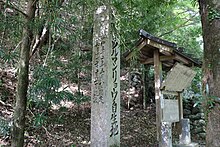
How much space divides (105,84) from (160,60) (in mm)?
1950

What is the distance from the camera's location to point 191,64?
6.18 meters

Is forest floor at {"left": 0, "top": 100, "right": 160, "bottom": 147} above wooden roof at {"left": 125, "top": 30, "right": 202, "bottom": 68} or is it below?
below

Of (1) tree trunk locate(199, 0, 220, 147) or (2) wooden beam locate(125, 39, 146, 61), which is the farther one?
(2) wooden beam locate(125, 39, 146, 61)

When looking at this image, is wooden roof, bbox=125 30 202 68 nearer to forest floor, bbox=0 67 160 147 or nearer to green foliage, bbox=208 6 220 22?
forest floor, bbox=0 67 160 147

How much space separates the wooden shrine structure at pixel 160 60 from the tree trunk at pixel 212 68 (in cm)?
310

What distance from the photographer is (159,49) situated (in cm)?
533

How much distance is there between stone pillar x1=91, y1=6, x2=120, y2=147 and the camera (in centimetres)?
415

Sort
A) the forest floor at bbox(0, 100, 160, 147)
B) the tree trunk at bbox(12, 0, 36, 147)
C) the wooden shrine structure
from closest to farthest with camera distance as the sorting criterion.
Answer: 1. the tree trunk at bbox(12, 0, 36, 147)
2. the wooden shrine structure
3. the forest floor at bbox(0, 100, 160, 147)

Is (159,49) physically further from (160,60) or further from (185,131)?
(185,131)

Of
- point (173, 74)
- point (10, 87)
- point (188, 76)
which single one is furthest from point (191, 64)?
point (10, 87)

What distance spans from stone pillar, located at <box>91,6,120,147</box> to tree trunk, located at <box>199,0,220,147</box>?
2.38 metres

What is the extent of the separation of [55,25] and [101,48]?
121 cm

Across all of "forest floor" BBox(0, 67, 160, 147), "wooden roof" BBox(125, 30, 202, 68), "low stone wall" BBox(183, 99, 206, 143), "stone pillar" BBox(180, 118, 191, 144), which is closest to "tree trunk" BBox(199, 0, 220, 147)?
"forest floor" BBox(0, 67, 160, 147)

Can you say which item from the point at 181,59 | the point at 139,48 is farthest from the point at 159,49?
the point at 181,59
